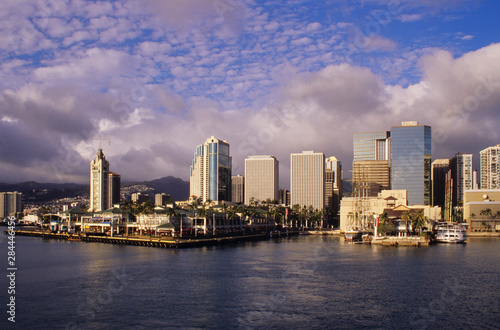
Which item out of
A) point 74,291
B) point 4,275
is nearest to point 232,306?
point 74,291

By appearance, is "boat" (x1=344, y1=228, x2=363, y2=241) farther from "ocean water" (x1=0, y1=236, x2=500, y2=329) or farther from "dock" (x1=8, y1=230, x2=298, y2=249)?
"ocean water" (x1=0, y1=236, x2=500, y2=329)

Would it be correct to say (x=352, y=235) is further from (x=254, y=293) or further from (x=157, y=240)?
(x=254, y=293)

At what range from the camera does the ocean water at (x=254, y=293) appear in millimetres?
50188

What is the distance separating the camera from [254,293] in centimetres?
6300

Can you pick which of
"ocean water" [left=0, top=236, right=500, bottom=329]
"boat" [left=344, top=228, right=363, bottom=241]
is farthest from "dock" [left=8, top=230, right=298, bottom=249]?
"boat" [left=344, top=228, right=363, bottom=241]

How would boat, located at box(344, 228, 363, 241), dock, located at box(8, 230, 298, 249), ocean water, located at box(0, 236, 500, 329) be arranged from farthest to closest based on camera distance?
1. boat, located at box(344, 228, 363, 241)
2. dock, located at box(8, 230, 298, 249)
3. ocean water, located at box(0, 236, 500, 329)

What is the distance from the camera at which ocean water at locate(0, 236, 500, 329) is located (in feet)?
165

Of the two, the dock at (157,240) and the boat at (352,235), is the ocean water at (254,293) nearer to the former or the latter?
the dock at (157,240)

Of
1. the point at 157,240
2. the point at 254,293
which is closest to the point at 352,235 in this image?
the point at 157,240

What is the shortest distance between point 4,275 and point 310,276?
165 ft

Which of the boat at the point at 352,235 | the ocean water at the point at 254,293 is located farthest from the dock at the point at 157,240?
the boat at the point at 352,235

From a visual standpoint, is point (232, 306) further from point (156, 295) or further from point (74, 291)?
point (74, 291)

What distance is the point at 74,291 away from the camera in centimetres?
6350

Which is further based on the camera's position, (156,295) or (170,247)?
(170,247)
